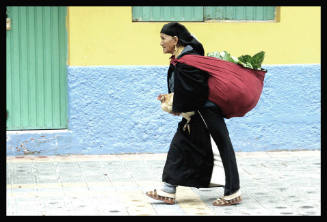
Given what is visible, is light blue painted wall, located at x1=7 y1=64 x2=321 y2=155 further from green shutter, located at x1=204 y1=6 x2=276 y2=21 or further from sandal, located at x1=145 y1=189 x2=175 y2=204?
sandal, located at x1=145 y1=189 x2=175 y2=204

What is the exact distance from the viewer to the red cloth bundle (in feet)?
19.6

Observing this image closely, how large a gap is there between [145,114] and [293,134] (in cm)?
202

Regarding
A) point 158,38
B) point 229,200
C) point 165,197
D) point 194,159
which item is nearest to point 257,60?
point 194,159

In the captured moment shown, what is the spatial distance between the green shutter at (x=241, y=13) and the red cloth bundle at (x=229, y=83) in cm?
300

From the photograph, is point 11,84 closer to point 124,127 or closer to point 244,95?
point 124,127

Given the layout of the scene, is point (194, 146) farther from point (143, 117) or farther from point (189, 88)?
point (143, 117)

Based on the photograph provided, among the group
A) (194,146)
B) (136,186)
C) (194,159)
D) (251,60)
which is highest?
(251,60)

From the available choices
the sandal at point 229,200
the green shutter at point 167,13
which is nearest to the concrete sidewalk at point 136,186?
the sandal at point 229,200

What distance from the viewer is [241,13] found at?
9047mm

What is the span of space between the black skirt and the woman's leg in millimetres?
80

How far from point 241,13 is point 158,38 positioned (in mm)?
1198

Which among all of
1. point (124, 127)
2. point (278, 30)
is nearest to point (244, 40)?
point (278, 30)

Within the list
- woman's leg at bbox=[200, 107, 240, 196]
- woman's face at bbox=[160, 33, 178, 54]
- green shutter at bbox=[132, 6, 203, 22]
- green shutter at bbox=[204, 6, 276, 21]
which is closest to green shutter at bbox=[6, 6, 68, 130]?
green shutter at bbox=[132, 6, 203, 22]

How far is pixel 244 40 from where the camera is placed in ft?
29.4
